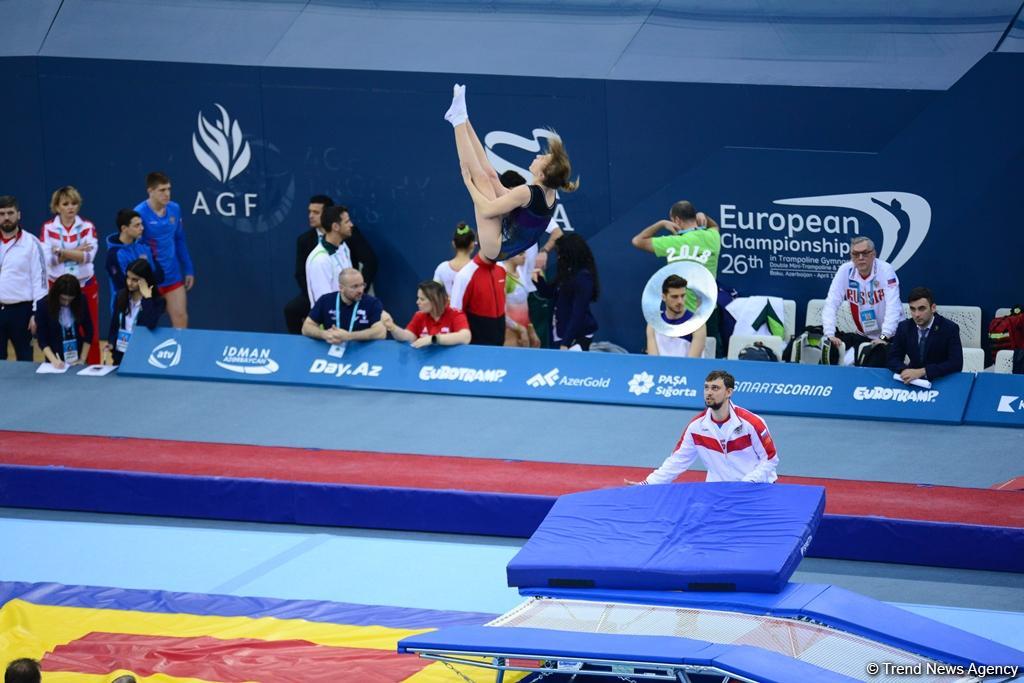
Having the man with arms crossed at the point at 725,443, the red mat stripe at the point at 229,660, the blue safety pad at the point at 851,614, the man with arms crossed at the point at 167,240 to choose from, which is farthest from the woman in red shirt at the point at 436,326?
the blue safety pad at the point at 851,614

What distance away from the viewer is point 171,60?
13.8 m

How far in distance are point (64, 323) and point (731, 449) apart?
5855 millimetres

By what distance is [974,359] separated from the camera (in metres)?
11.1

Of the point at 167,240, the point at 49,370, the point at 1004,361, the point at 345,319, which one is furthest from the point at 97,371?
the point at 1004,361

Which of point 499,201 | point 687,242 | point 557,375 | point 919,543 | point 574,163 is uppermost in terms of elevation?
point 574,163

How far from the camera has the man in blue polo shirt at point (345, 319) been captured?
37.4 feet

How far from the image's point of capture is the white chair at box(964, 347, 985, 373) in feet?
36.3

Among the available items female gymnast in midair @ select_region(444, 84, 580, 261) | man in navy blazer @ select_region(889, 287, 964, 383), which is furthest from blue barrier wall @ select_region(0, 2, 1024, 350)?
female gymnast in midair @ select_region(444, 84, 580, 261)

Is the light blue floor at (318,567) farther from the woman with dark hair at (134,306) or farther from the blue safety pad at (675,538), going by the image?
the woman with dark hair at (134,306)

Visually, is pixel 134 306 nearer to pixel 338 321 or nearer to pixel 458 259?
pixel 338 321

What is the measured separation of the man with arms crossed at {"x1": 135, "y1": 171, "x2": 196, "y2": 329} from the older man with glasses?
204 inches

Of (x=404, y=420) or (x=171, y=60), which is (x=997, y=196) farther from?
(x=171, y=60)

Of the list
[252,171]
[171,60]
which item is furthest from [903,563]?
[171,60]

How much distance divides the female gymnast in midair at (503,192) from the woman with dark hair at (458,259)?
→ 3749 millimetres
